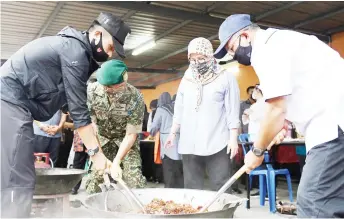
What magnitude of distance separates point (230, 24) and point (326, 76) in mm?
583

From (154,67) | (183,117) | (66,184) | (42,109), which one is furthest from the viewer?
(154,67)

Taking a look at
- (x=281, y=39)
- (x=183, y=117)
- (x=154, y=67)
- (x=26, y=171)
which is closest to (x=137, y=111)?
(x=183, y=117)

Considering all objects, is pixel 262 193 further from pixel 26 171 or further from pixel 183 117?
pixel 26 171

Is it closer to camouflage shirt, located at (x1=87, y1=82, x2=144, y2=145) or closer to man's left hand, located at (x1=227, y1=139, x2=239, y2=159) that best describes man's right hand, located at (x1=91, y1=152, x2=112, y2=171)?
camouflage shirt, located at (x1=87, y1=82, x2=144, y2=145)

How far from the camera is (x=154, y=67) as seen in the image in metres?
15.9

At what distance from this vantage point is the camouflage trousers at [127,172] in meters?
2.84

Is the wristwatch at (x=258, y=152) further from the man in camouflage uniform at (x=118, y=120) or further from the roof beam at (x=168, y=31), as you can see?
the roof beam at (x=168, y=31)

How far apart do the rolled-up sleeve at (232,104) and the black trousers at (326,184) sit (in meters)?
1.36

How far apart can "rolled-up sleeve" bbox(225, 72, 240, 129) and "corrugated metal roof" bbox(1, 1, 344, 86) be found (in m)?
5.06

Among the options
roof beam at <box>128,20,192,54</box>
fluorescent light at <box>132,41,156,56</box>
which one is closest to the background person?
roof beam at <box>128,20,192,54</box>

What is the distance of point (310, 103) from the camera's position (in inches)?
67.4

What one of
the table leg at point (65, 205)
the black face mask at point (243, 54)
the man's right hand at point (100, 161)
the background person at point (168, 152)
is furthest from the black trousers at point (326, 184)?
the background person at point (168, 152)

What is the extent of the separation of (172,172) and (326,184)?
4.17m

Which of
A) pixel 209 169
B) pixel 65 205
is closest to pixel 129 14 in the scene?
pixel 209 169
